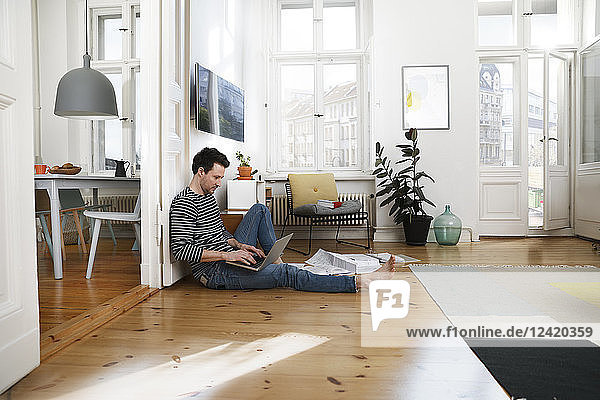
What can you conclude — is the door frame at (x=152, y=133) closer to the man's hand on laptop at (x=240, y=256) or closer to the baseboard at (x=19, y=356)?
the man's hand on laptop at (x=240, y=256)

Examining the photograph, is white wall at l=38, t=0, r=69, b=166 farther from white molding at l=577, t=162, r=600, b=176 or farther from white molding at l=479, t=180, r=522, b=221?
white molding at l=577, t=162, r=600, b=176

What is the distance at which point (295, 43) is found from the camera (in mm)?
6344

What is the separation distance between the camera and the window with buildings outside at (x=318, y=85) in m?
6.27

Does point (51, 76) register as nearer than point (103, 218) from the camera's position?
No

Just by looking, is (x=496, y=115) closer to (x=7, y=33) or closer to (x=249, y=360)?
(x=249, y=360)

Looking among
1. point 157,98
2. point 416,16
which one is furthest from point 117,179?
point 416,16

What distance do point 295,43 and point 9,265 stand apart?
17.2 ft

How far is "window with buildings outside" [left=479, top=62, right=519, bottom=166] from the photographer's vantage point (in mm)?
6051

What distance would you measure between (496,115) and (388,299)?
12.9 feet

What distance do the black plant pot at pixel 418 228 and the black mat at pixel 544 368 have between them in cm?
329

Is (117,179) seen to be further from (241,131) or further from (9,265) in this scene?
(9,265)

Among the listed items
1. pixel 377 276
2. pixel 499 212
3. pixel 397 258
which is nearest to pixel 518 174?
pixel 499 212

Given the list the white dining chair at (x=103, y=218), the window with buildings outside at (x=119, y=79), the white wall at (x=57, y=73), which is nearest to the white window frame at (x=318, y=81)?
the window with buildings outside at (x=119, y=79)

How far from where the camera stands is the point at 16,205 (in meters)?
1.73
